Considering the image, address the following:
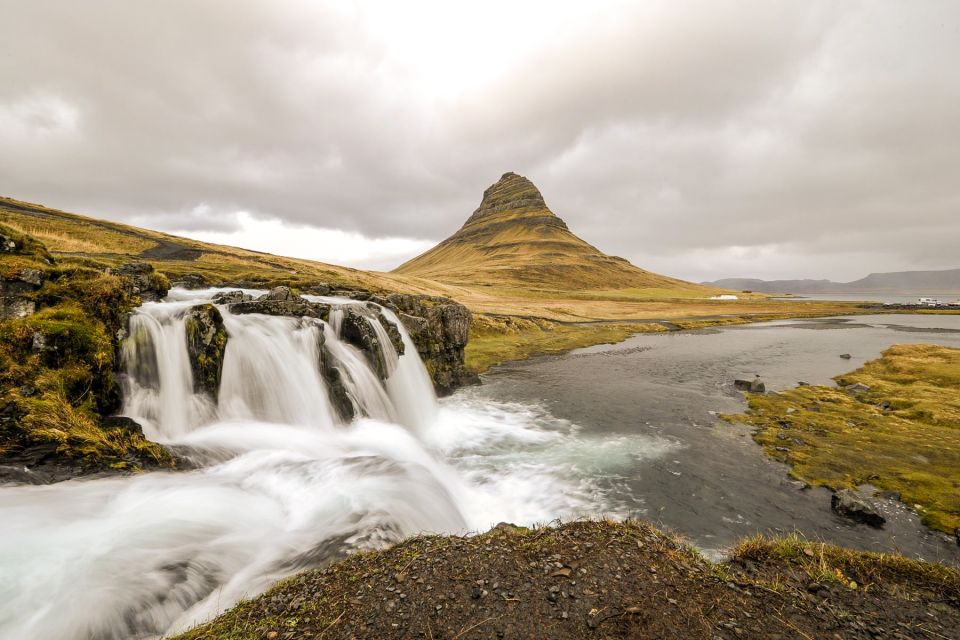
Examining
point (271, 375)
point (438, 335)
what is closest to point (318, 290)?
point (438, 335)

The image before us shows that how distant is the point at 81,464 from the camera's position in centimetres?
870

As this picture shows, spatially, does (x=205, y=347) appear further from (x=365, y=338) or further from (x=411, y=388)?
(x=411, y=388)

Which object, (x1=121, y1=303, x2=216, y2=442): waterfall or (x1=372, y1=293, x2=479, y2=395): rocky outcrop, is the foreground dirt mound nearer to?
(x1=121, y1=303, x2=216, y2=442): waterfall

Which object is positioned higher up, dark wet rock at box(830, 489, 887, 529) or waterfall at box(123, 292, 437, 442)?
waterfall at box(123, 292, 437, 442)

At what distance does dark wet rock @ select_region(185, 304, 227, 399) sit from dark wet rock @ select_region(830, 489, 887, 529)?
2323cm

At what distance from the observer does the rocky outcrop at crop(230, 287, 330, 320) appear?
20828 mm

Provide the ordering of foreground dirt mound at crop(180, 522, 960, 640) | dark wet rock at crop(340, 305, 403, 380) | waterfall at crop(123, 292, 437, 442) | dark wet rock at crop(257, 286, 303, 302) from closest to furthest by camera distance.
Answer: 1. foreground dirt mound at crop(180, 522, 960, 640)
2. waterfall at crop(123, 292, 437, 442)
3. dark wet rock at crop(257, 286, 303, 302)
4. dark wet rock at crop(340, 305, 403, 380)

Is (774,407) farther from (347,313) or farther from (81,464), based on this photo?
(81,464)

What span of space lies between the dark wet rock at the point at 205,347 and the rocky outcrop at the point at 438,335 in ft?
48.4

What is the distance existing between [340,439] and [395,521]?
7.96m

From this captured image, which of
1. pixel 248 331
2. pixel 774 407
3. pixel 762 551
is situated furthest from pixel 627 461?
pixel 248 331

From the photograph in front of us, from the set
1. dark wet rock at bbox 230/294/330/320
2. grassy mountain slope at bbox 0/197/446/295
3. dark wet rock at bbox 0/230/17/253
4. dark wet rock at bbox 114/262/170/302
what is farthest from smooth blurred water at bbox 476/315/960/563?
grassy mountain slope at bbox 0/197/446/295

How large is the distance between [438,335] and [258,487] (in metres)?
21.8

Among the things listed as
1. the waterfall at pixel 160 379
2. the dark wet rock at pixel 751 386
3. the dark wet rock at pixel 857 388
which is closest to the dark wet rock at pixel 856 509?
the dark wet rock at pixel 751 386
